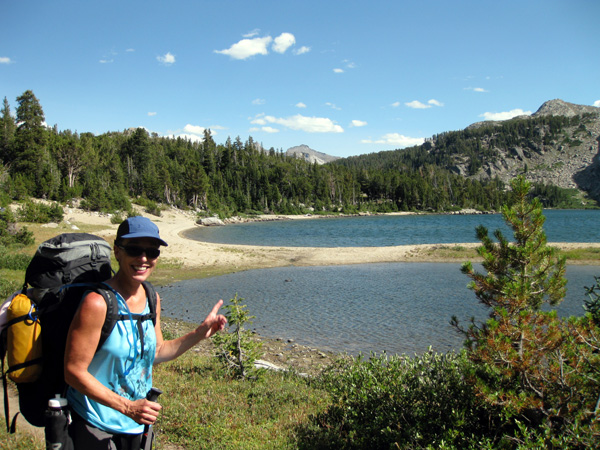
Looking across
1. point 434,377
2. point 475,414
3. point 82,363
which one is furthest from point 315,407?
point 82,363

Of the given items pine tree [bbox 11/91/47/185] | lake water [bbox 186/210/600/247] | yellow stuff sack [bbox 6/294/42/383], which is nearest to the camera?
yellow stuff sack [bbox 6/294/42/383]

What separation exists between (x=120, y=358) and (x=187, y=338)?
55cm

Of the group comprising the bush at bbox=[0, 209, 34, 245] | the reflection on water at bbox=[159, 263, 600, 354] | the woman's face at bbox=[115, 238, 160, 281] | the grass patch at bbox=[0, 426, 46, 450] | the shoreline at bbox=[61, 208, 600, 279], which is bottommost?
the reflection on water at bbox=[159, 263, 600, 354]

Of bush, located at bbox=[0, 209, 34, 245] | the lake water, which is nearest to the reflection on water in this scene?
the lake water

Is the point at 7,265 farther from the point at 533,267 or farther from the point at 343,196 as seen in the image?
the point at 343,196

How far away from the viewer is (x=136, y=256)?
112 inches

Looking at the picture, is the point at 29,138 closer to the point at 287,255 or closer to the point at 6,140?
the point at 6,140

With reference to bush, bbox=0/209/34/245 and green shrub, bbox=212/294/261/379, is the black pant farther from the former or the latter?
bush, bbox=0/209/34/245

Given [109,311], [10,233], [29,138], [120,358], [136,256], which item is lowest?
[10,233]

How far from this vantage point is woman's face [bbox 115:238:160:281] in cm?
281

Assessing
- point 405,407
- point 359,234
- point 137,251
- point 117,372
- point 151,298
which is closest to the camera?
point 117,372

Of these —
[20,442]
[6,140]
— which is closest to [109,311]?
[20,442]

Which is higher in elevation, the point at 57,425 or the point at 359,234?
the point at 57,425

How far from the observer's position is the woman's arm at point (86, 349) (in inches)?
97.0
